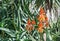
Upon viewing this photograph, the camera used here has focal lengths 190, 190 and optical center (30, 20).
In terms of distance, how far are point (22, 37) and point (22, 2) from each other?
361 millimetres

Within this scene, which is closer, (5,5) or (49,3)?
(49,3)

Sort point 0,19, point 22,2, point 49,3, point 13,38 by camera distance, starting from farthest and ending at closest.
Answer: point 0,19
point 13,38
point 22,2
point 49,3

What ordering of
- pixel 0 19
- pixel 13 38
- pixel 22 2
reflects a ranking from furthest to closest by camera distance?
pixel 0 19, pixel 13 38, pixel 22 2

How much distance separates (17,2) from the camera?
108cm

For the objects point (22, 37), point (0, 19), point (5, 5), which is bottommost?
point (22, 37)

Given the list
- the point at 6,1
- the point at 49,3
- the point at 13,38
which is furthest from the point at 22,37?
the point at 49,3

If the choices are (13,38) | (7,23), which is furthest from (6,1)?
(13,38)

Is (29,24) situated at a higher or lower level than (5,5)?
lower

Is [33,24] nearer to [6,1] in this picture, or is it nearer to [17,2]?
[17,2]

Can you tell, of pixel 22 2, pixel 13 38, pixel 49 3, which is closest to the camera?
pixel 49 3

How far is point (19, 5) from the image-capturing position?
3.53 ft

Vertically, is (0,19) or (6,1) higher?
(6,1)

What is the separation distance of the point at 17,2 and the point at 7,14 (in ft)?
1.08

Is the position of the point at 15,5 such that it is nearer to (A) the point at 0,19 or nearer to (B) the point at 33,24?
(B) the point at 33,24
